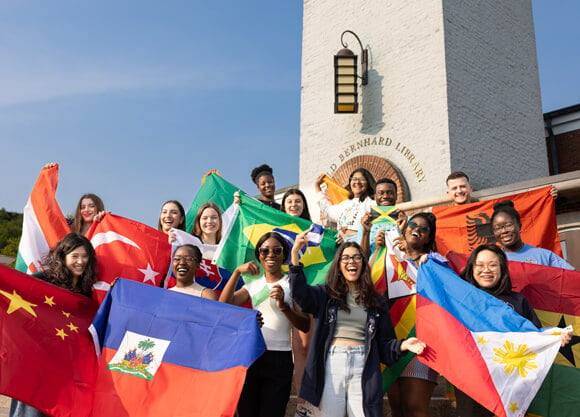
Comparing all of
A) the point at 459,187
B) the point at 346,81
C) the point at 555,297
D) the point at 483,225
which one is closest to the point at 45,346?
the point at 555,297

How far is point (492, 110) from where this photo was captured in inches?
457

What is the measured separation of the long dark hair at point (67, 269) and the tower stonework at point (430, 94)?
740 centimetres

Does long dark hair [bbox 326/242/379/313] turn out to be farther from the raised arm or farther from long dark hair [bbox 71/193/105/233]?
long dark hair [bbox 71/193/105/233]

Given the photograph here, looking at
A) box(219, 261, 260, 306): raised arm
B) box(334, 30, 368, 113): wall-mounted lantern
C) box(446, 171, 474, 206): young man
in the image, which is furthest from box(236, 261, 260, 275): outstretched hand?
box(334, 30, 368, 113): wall-mounted lantern

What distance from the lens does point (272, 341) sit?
12.7 feet

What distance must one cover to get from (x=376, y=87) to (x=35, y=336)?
364 inches

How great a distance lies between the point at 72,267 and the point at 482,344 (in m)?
3.12

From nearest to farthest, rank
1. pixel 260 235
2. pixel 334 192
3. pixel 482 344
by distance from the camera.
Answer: pixel 482 344, pixel 260 235, pixel 334 192

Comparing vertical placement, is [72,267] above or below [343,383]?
above

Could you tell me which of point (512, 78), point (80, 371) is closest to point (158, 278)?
point (80, 371)

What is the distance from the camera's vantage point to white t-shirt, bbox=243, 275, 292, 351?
3.88 meters

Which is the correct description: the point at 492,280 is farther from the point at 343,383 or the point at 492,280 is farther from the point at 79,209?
the point at 79,209

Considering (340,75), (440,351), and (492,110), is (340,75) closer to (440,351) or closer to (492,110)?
(492,110)

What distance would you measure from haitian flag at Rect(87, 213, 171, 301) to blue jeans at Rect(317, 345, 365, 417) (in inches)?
87.6
